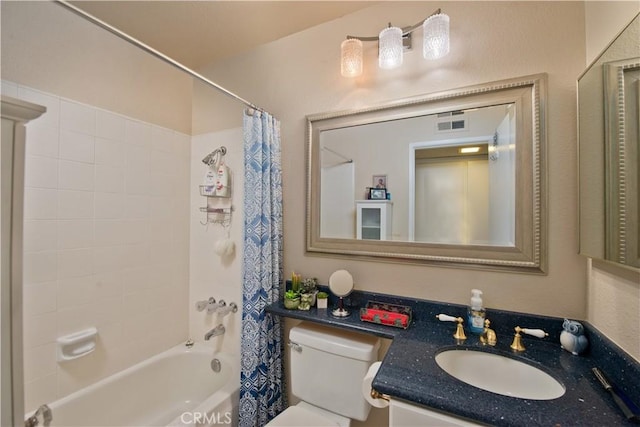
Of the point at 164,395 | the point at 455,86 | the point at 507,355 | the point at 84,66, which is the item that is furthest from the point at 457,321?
the point at 84,66

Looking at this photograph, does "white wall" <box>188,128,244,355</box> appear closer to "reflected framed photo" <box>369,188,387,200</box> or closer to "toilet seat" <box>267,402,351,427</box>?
"toilet seat" <box>267,402,351,427</box>

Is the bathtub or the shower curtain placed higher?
the shower curtain

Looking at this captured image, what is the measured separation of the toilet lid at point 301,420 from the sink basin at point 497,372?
623 mm

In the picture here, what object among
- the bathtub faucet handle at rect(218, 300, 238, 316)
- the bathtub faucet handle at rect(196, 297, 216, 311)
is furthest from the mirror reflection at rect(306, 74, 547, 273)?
the bathtub faucet handle at rect(196, 297, 216, 311)

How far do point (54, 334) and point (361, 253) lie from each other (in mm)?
1639

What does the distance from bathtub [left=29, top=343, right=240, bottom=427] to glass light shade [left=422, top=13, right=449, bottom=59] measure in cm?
206

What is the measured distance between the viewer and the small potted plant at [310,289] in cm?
139

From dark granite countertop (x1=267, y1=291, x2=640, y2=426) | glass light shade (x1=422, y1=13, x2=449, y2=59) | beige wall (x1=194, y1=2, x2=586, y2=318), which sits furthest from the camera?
glass light shade (x1=422, y1=13, x2=449, y2=59)

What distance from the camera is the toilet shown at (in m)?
1.16

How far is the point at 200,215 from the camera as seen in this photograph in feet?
6.40

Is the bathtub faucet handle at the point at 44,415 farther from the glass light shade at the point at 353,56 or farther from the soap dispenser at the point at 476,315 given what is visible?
the glass light shade at the point at 353,56

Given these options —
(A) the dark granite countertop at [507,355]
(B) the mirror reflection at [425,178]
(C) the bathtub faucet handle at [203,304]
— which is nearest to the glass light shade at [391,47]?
(B) the mirror reflection at [425,178]

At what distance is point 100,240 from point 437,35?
2.08m

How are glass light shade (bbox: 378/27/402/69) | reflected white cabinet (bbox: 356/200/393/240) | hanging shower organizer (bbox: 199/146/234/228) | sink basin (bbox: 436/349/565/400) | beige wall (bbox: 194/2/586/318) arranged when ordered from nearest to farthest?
sink basin (bbox: 436/349/565/400)
beige wall (bbox: 194/2/586/318)
glass light shade (bbox: 378/27/402/69)
reflected white cabinet (bbox: 356/200/393/240)
hanging shower organizer (bbox: 199/146/234/228)
